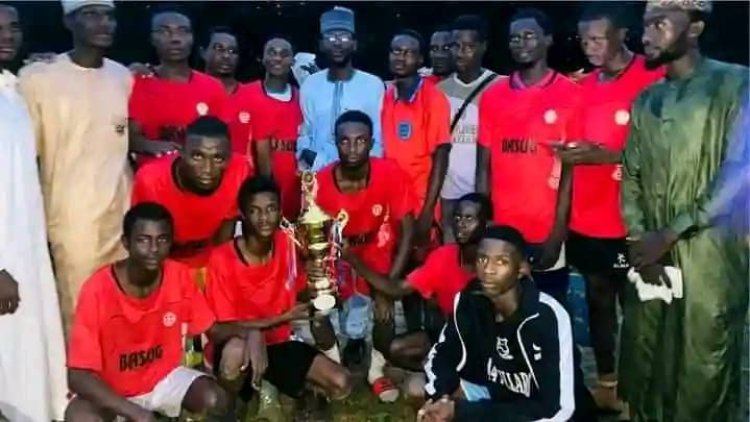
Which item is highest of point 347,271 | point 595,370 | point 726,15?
point 726,15

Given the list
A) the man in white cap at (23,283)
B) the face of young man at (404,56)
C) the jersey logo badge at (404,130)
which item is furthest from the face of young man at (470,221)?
the man in white cap at (23,283)

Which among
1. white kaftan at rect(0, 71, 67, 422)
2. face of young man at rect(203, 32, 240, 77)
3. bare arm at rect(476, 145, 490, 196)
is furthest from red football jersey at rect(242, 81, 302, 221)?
white kaftan at rect(0, 71, 67, 422)

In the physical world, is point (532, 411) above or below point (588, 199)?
below

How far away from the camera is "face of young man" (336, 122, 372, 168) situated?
4.08m

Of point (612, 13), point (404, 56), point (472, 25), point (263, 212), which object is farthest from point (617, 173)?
point (263, 212)

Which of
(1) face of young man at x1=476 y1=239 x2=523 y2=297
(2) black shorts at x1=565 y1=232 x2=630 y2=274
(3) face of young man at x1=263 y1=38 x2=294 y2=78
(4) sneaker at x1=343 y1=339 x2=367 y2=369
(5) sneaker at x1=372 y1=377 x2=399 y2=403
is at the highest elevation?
(3) face of young man at x1=263 y1=38 x2=294 y2=78

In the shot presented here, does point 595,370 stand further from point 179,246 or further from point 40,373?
point 40,373

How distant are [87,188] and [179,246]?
14.0 inches

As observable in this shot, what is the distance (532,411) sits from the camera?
3271mm

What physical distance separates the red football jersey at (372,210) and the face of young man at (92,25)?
89 cm

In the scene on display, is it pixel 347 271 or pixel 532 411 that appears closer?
pixel 532 411

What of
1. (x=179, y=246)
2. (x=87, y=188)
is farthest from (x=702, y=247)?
(x=87, y=188)

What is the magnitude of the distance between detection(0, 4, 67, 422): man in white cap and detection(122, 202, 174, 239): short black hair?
1.03ft

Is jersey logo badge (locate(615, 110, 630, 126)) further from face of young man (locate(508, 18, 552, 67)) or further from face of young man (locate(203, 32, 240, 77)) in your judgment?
face of young man (locate(203, 32, 240, 77))
